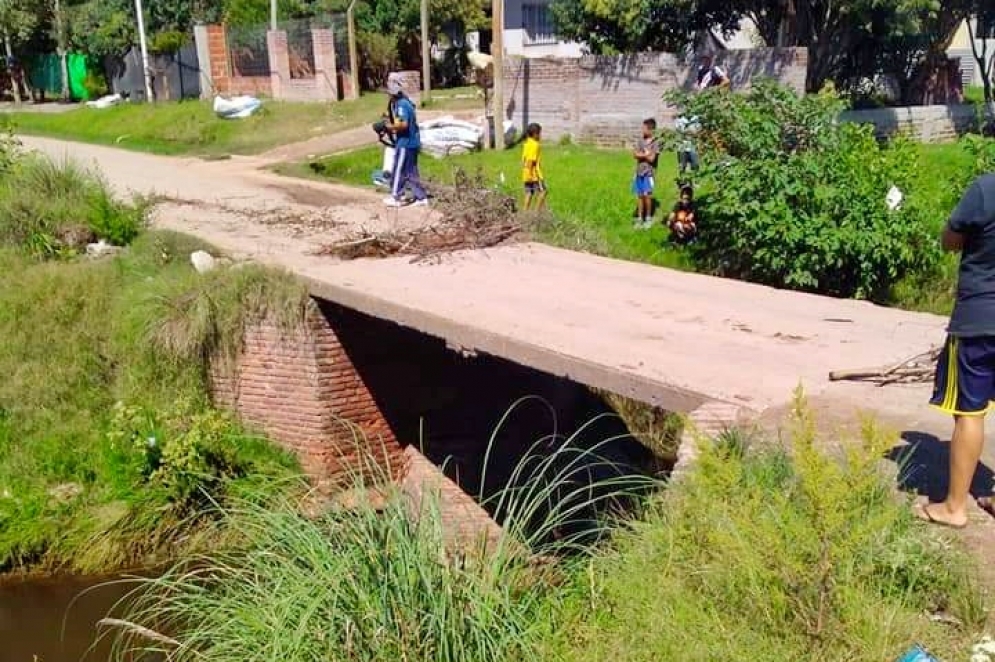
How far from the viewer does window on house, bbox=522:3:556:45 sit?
2798 centimetres

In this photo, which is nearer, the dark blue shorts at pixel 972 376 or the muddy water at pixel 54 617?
the dark blue shorts at pixel 972 376

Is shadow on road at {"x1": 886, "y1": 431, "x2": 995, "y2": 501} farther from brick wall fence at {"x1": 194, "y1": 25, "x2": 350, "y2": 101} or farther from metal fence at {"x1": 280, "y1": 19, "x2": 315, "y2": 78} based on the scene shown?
metal fence at {"x1": 280, "y1": 19, "x2": 315, "y2": 78}

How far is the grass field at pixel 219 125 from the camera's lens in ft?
68.0

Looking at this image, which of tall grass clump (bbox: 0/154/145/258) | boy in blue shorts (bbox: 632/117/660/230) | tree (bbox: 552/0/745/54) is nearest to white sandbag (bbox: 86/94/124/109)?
tree (bbox: 552/0/745/54)

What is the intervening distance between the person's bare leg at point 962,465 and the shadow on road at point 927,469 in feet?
0.54

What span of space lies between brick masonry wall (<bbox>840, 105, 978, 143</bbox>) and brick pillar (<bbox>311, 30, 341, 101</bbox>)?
1194cm

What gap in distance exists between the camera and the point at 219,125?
22.2 m

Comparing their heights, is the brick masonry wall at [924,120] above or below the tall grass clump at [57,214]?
above

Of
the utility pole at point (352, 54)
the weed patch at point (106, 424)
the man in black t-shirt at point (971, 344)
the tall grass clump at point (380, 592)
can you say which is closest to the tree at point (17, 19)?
the utility pole at point (352, 54)

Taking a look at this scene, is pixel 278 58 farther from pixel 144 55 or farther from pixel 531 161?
pixel 531 161

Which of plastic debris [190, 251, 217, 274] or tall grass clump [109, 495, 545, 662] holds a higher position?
plastic debris [190, 251, 217, 274]

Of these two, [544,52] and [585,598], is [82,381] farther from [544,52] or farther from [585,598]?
[544,52]

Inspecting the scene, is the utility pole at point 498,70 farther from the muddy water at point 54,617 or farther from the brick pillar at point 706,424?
the brick pillar at point 706,424

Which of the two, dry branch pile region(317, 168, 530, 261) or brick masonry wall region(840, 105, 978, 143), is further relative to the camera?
brick masonry wall region(840, 105, 978, 143)
